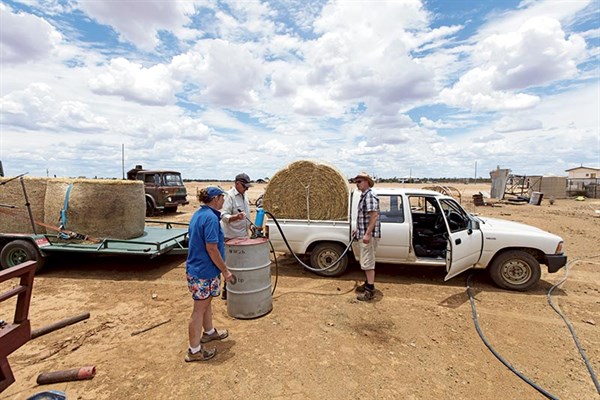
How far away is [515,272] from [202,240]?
5.27 metres

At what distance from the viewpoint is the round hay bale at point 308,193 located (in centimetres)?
650

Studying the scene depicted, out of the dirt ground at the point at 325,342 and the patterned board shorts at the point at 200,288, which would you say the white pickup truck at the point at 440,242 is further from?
the patterned board shorts at the point at 200,288

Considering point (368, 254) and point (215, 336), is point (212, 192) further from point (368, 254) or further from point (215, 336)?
point (368, 254)

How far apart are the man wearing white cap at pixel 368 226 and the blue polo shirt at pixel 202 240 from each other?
2506 millimetres

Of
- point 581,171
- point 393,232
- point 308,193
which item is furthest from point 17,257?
point 581,171

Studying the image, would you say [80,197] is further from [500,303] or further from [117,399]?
[500,303]

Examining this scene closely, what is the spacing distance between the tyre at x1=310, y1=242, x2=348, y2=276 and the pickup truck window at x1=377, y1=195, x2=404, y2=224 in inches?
→ 40.1

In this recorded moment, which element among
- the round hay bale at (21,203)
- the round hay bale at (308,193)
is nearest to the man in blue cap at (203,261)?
the round hay bale at (308,193)

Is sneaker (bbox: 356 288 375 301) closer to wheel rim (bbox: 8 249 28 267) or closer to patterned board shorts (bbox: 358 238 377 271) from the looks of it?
patterned board shorts (bbox: 358 238 377 271)

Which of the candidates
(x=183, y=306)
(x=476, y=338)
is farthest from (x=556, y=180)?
(x=183, y=306)

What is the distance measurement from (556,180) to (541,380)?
31.8 meters

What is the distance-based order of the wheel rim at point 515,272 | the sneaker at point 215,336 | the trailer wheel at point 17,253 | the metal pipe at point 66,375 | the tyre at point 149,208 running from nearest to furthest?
the metal pipe at point 66,375 → the sneaker at point 215,336 → the wheel rim at point 515,272 → the trailer wheel at point 17,253 → the tyre at point 149,208

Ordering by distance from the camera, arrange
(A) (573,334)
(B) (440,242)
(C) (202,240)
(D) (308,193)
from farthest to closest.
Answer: (D) (308,193) < (B) (440,242) < (A) (573,334) < (C) (202,240)

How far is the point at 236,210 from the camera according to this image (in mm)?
4883
